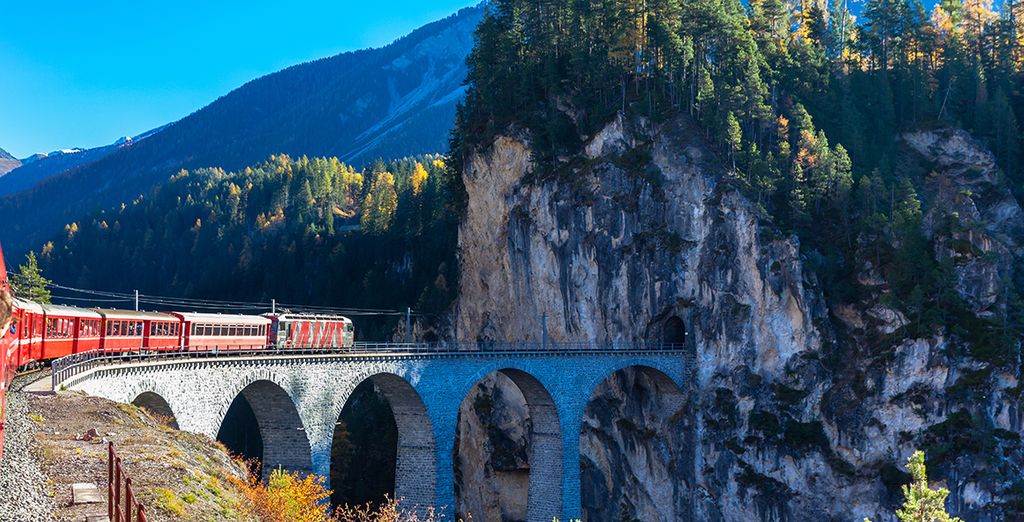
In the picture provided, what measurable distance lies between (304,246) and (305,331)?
93.9 metres

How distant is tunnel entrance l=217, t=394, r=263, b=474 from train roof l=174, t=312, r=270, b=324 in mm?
57772

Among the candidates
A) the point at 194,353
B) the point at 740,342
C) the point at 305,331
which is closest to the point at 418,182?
the point at 740,342

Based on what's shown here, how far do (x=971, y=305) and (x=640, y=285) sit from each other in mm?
23502

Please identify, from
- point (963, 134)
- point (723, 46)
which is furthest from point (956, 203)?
point (723, 46)

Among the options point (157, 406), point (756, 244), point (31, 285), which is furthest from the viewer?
point (31, 285)

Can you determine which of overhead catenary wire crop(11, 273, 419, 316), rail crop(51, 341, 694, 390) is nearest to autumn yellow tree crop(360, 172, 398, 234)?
overhead catenary wire crop(11, 273, 419, 316)

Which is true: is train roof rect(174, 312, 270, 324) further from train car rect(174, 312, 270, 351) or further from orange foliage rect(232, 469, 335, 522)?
orange foliage rect(232, 469, 335, 522)

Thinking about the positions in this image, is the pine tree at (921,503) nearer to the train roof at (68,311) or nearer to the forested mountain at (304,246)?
the train roof at (68,311)

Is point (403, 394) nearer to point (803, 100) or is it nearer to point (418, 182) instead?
point (803, 100)

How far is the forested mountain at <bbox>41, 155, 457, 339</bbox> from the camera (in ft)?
377

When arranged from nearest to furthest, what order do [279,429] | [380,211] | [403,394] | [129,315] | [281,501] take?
[281,501] → [129,315] → [279,429] → [403,394] → [380,211]

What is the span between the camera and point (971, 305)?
63812 millimetres

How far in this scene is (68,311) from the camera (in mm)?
35156

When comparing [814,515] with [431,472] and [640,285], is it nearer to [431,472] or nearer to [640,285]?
[640,285]
